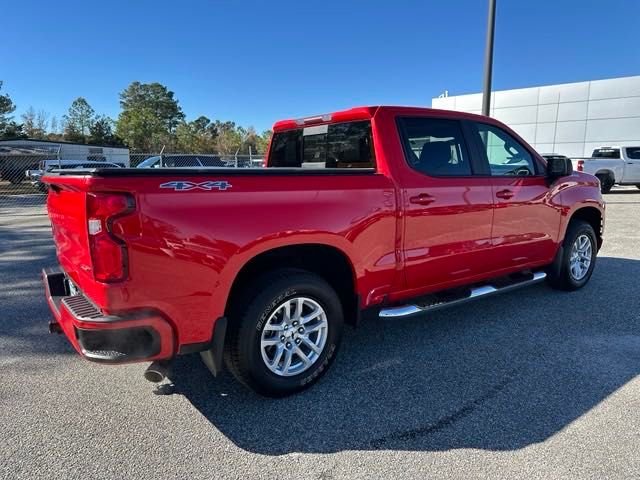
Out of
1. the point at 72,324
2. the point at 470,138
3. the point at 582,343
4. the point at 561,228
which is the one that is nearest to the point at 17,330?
the point at 72,324

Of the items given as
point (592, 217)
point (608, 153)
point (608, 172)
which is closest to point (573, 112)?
point (608, 153)

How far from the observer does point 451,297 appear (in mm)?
4023

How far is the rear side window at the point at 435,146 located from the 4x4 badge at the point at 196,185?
5.37ft

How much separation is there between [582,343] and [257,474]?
3064mm

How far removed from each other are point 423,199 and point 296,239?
1211mm

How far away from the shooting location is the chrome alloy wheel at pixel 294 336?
117 inches

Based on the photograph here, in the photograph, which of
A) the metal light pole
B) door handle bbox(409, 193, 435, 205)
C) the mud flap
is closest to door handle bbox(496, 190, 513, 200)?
door handle bbox(409, 193, 435, 205)

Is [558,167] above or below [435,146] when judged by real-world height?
below

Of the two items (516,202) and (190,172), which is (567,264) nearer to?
(516,202)

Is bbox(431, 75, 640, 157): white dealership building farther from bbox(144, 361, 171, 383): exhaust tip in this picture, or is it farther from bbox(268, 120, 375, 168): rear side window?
bbox(144, 361, 171, 383): exhaust tip

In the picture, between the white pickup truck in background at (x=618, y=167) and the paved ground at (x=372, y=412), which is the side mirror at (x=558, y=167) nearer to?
the paved ground at (x=372, y=412)

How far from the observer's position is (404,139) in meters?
3.60

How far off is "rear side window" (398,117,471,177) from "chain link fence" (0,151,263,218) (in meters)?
8.42

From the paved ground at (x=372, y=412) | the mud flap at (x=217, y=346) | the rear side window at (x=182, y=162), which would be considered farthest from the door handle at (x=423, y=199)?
the rear side window at (x=182, y=162)
